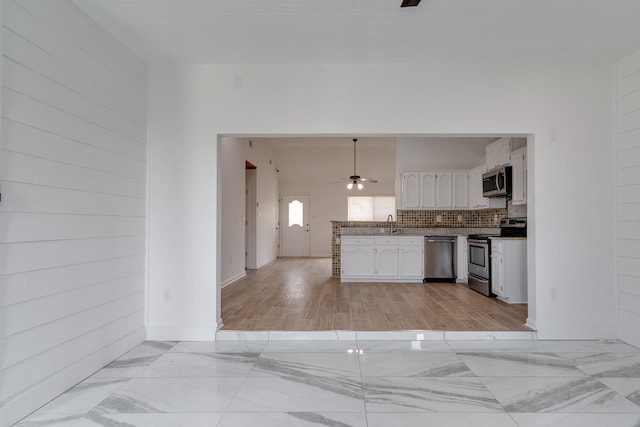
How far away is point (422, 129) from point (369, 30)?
100 centimetres

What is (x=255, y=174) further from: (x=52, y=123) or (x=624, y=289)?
(x=624, y=289)

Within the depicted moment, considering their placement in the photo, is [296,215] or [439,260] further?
[296,215]

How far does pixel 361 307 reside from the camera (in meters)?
4.22

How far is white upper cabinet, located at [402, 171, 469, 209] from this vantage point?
259 inches

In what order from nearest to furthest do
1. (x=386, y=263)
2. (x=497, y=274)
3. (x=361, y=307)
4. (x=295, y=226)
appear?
(x=361, y=307) → (x=497, y=274) → (x=386, y=263) → (x=295, y=226)

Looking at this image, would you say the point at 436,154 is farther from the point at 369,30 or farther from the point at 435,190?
the point at 369,30

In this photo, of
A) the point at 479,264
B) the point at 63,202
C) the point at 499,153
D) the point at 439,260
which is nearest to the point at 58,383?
the point at 63,202

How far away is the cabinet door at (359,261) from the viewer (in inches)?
238

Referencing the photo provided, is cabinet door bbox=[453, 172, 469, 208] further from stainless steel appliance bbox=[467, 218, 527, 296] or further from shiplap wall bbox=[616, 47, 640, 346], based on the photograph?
shiplap wall bbox=[616, 47, 640, 346]

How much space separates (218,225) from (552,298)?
310 centimetres

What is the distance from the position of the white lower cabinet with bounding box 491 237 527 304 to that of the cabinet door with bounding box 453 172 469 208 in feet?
6.43

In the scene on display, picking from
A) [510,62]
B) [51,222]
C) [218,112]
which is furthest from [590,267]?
[51,222]

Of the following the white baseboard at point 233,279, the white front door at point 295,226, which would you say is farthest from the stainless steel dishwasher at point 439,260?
the white front door at point 295,226

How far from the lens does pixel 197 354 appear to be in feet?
9.67
